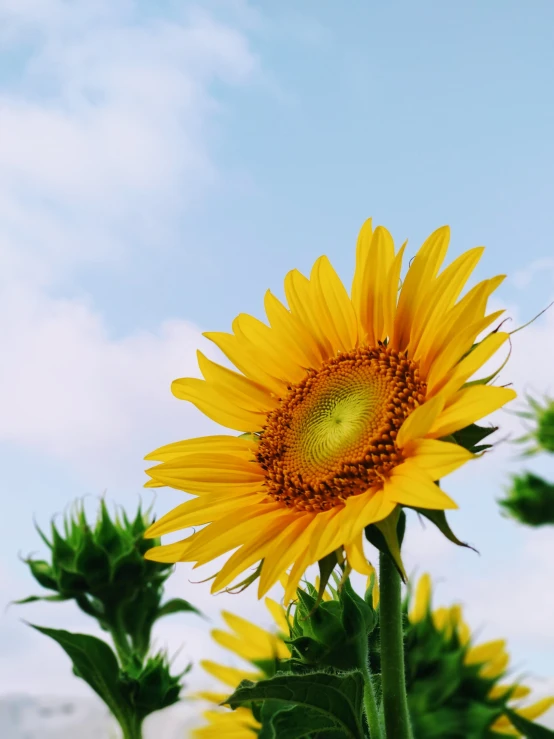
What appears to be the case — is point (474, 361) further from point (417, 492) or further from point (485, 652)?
point (485, 652)

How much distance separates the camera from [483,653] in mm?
3227

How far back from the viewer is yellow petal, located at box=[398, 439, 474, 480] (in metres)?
1.28

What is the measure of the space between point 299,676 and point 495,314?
0.62 meters

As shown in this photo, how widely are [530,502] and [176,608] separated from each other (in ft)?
13.5

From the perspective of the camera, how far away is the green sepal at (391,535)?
129 centimetres

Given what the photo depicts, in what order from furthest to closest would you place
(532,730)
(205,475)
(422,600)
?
(422,600) → (205,475) → (532,730)

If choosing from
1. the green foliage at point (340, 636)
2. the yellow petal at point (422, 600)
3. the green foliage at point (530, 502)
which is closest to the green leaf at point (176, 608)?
the yellow petal at point (422, 600)

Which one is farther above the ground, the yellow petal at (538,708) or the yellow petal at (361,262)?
the yellow petal at (361,262)

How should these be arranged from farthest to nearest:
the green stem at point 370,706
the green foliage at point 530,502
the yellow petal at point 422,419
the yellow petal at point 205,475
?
1. the green foliage at point 530,502
2. the yellow petal at point 205,475
3. the green stem at point 370,706
4. the yellow petal at point 422,419

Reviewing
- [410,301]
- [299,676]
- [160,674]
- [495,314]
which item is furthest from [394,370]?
[160,674]

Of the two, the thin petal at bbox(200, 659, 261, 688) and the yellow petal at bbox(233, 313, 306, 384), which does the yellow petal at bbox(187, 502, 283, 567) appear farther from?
the thin petal at bbox(200, 659, 261, 688)

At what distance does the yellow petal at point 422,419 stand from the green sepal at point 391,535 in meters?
0.12

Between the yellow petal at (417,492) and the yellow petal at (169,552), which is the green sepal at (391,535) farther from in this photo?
the yellow petal at (169,552)

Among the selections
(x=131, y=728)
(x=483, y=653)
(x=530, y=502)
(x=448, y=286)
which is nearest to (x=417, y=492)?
(x=448, y=286)
